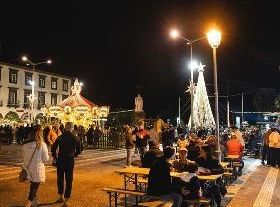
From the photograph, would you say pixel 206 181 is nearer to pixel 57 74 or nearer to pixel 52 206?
pixel 52 206

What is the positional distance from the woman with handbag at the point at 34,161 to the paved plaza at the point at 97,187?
104 centimetres

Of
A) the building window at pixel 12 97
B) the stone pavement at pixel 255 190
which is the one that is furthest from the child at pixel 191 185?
the building window at pixel 12 97

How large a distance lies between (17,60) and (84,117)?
130ft

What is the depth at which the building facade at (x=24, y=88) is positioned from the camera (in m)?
67.0

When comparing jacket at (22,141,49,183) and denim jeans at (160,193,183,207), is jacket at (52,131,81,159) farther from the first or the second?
denim jeans at (160,193,183,207)

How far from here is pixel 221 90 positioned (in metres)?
73.5

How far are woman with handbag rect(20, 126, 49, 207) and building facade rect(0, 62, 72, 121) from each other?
5239 centimetres

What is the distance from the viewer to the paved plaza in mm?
10898

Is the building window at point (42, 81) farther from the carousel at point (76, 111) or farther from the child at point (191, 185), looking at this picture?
the child at point (191, 185)

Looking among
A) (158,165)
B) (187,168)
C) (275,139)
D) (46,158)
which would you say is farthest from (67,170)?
(275,139)

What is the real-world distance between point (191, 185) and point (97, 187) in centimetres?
497

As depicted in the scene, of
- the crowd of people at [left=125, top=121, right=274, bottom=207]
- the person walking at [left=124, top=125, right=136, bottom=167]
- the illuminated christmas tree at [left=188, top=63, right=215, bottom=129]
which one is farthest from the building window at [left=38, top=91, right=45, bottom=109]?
the crowd of people at [left=125, top=121, right=274, bottom=207]

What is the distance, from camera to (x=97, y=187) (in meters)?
13.0

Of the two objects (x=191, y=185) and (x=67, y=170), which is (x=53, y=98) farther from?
(x=191, y=185)
